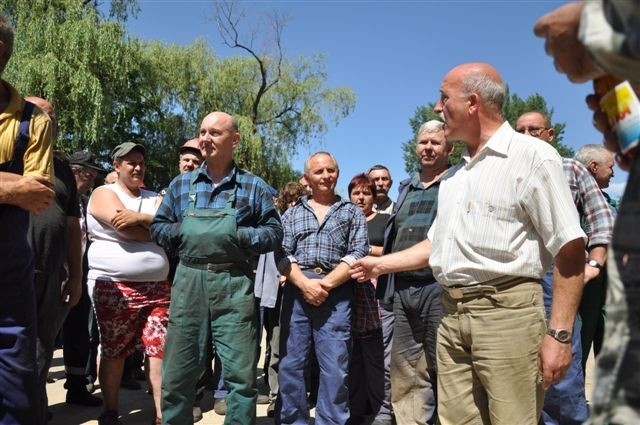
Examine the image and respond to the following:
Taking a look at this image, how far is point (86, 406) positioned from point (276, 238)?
273 centimetres

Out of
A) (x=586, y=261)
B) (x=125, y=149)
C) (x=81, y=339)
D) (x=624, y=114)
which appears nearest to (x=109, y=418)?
(x=81, y=339)

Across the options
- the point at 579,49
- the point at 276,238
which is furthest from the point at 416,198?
the point at 579,49

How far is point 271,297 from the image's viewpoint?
19.1 ft

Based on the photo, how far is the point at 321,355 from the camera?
15.0 feet

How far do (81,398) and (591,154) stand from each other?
5.01 m

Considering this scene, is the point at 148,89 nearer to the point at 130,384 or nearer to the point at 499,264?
the point at 130,384

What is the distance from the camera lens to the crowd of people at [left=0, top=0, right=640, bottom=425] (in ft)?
8.21

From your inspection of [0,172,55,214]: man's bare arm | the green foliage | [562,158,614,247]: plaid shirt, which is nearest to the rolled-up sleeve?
[0,172,55,214]: man's bare arm

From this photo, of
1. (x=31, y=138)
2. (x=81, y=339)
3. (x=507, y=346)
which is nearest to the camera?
(x=507, y=346)

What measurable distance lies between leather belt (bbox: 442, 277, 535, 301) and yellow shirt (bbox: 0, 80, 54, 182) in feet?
6.96

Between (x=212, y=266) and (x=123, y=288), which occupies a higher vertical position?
(x=212, y=266)

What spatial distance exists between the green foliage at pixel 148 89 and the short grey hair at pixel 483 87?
58.1ft

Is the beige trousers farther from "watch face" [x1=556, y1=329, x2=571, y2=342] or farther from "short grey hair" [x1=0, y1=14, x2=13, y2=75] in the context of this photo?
"short grey hair" [x1=0, y1=14, x2=13, y2=75]

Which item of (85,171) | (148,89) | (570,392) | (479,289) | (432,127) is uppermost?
(148,89)
